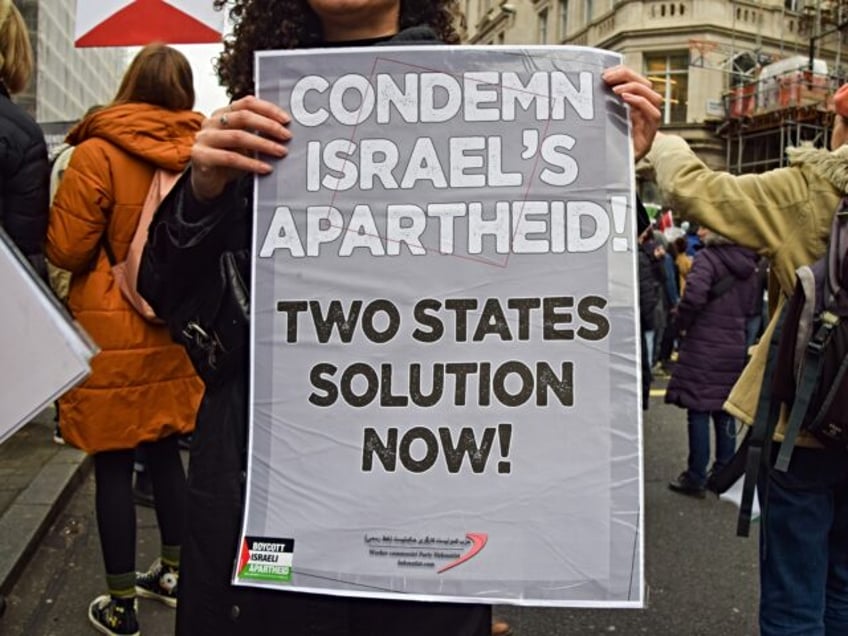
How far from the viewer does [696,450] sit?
503cm

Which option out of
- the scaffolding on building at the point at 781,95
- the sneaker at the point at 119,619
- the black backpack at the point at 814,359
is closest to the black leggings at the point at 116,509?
the sneaker at the point at 119,619

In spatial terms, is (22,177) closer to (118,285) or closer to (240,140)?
(118,285)

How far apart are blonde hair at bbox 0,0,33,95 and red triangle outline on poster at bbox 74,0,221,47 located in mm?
753

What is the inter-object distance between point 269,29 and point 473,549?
93cm

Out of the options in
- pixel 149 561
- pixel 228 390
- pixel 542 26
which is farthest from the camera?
pixel 542 26

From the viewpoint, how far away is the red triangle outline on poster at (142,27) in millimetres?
3432

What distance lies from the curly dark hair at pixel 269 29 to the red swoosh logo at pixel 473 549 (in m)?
0.81

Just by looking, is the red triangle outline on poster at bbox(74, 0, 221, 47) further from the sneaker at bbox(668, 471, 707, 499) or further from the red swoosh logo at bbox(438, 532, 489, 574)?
the sneaker at bbox(668, 471, 707, 499)

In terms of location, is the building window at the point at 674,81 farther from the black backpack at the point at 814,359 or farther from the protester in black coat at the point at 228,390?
the protester in black coat at the point at 228,390

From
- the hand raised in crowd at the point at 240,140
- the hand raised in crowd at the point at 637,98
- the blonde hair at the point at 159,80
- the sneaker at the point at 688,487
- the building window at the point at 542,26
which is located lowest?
the sneaker at the point at 688,487

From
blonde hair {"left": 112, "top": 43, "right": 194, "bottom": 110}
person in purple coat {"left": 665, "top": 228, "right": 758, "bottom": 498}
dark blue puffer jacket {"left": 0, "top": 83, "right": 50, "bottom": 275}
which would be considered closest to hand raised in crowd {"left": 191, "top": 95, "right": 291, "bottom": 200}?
dark blue puffer jacket {"left": 0, "top": 83, "right": 50, "bottom": 275}

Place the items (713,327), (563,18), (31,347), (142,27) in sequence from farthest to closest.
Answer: (563,18) → (713,327) → (142,27) → (31,347)

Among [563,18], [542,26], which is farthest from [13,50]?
[542,26]

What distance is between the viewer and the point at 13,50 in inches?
104
